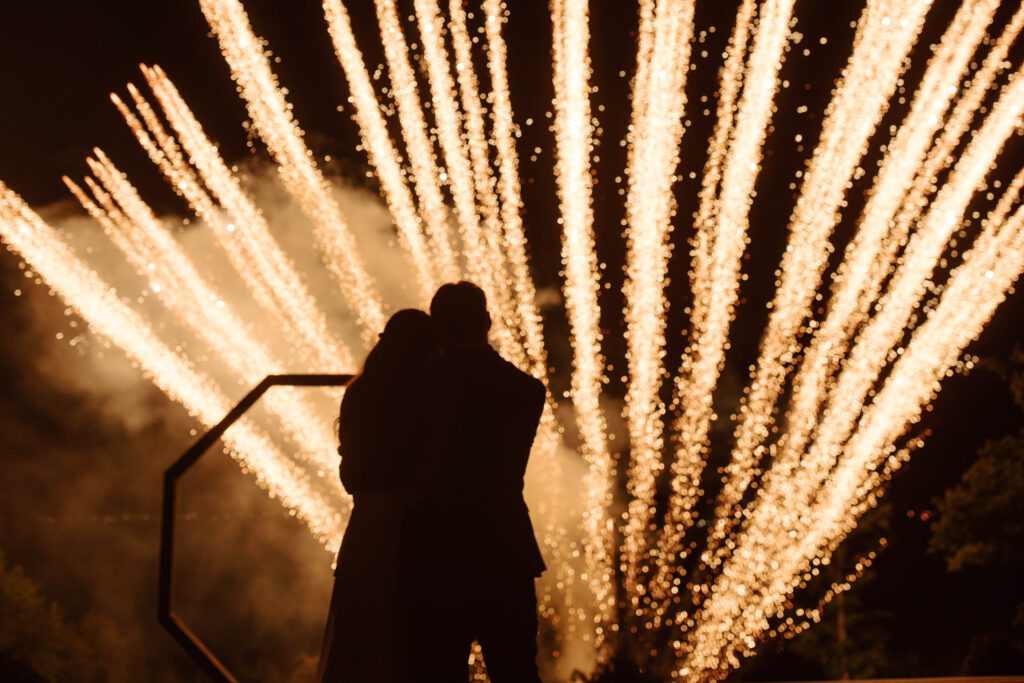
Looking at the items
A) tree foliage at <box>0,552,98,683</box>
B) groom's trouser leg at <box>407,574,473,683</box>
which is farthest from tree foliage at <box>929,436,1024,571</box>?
tree foliage at <box>0,552,98,683</box>

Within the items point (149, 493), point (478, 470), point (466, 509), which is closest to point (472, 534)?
point (466, 509)

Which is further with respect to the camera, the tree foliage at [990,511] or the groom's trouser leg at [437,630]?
the tree foliage at [990,511]

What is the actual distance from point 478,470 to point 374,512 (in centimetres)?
84

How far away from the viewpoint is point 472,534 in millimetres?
2381

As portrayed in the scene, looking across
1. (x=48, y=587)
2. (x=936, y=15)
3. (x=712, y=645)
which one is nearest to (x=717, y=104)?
(x=936, y=15)

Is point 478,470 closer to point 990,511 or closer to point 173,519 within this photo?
point 173,519

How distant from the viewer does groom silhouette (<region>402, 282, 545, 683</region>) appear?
2.37 m

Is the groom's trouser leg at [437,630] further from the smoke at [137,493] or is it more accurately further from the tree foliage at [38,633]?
the tree foliage at [38,633]

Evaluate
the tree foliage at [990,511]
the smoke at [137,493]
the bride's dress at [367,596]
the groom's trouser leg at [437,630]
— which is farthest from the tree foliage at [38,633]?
the tree foliage at [990,511]

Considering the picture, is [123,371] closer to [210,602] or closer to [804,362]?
[210,602]

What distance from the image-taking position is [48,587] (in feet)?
54.0

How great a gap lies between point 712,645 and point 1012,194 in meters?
9.79

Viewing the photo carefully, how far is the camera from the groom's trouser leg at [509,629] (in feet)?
7.89

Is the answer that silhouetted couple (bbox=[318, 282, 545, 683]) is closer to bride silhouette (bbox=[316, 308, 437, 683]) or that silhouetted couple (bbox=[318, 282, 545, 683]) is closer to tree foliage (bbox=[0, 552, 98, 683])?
bride silhouette (bbox=[316, 308, 437, 683])
